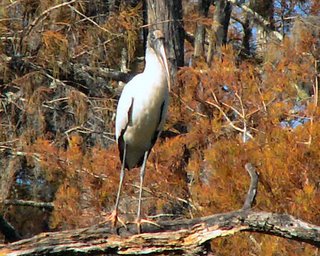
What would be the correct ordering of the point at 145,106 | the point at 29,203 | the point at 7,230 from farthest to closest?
the point at 29,203 < the point at 145,106 < the point at 7,230

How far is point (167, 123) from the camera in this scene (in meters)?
6.12

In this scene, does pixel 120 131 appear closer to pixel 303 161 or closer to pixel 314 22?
pixel 303 161

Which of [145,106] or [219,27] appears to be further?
[219,27]

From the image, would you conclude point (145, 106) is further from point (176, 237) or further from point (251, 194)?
point (176, 237)

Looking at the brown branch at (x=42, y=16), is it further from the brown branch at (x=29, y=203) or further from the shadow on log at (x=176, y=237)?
the shadow on log at (x=176, y=237)

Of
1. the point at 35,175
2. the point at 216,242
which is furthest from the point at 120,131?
the point at 35,175

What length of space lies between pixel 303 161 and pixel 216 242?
0.60m

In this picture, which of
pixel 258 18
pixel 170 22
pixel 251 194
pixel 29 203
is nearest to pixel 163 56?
pixel 251 194

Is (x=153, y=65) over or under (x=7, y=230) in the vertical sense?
over

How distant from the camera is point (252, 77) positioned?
560 centimetres

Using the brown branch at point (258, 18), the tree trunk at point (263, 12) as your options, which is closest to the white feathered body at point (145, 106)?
the brown branch at point (258, 18)

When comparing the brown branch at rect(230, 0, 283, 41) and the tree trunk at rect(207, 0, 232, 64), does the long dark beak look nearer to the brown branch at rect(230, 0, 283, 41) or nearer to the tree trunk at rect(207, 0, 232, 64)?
the tree trunk at rect(207, 0, 232, 64)

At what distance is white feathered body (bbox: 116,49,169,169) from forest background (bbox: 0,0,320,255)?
381mm

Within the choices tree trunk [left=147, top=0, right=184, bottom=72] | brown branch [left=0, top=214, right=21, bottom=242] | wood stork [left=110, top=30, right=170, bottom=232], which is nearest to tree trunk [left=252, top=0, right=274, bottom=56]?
tree trunk [left=147, top=0, right=184, bottom=72]
